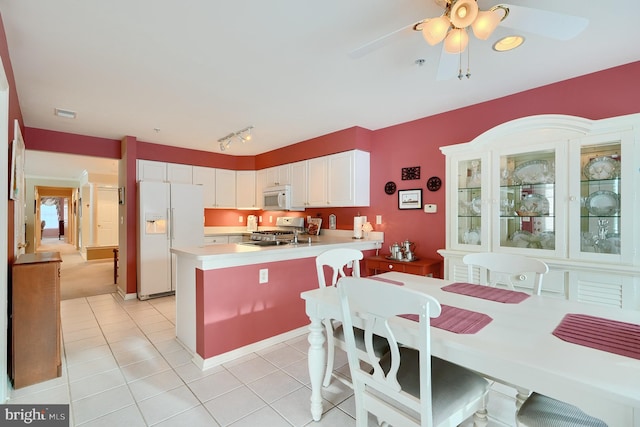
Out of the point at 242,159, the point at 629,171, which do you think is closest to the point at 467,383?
the point at 629,171

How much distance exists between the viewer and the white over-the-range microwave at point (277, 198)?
15.6ft

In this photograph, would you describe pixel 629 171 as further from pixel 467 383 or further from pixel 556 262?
pixel 467 383

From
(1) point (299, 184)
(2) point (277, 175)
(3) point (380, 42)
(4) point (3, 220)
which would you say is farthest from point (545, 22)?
(2) point (277, 175)

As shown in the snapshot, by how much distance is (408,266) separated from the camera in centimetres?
321

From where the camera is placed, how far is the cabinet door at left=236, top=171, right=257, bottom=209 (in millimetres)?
5625

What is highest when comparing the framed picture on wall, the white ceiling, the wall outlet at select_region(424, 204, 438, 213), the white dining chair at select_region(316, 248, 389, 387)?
the white ceiling

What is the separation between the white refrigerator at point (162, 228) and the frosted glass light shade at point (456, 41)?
13.4ft

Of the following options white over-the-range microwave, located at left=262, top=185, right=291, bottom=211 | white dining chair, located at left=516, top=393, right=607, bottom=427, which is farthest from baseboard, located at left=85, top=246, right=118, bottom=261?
white dining chair, located at left=516, top=393, right=607, bottom=427

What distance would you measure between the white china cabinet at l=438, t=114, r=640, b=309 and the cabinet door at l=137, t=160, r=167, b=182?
13.6 ft

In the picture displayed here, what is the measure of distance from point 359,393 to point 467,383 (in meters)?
0.49

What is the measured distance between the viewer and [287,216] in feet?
17.5

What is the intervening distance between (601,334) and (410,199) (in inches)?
97.8

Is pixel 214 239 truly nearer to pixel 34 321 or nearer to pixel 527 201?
pixel 34 321

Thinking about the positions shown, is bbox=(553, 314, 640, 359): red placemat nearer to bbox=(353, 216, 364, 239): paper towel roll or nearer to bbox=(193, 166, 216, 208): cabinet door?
bbox=(353, 216, 364, 239): paper towel roll
